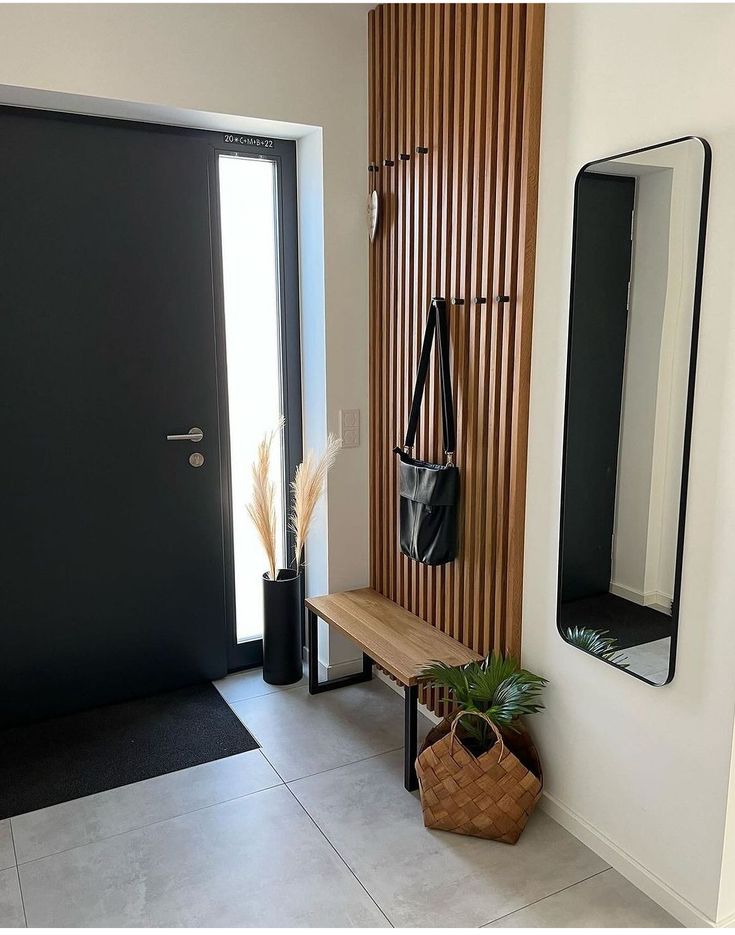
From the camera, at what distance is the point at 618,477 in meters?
2.00

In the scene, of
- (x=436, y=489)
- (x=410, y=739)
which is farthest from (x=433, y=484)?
(x=410, y=739)

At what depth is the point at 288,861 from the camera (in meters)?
2.14

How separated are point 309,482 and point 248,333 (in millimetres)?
652

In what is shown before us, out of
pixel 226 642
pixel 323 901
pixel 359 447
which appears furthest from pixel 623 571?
pixel 226 642

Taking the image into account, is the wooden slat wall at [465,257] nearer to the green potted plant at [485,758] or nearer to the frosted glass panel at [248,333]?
the green potted plant at [485,758]

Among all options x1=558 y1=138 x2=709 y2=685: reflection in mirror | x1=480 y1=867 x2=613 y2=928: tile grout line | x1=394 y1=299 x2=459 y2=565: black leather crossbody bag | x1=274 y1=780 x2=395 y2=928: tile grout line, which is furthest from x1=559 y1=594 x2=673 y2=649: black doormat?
x1=274 y1=780 x2=395 y2=928: tile grout line

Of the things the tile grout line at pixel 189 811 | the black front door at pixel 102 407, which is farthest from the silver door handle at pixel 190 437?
the tile grout line at pixel 189 811

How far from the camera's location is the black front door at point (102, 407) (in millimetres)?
2648

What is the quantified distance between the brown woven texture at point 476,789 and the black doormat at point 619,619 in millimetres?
391

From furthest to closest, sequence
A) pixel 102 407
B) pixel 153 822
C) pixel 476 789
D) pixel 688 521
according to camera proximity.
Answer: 1. pixel 102 407
2. pixel 153 822
3. pixel 476 789
4. pixel 688 521

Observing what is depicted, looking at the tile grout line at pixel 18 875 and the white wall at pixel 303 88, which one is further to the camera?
the white wall at pixel 303 88

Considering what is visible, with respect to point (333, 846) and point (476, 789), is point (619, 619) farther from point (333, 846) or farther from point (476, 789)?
point (333, 846)

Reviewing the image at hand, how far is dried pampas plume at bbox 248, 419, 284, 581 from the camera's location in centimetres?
298

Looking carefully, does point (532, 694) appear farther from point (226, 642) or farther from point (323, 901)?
point (226, 642)
